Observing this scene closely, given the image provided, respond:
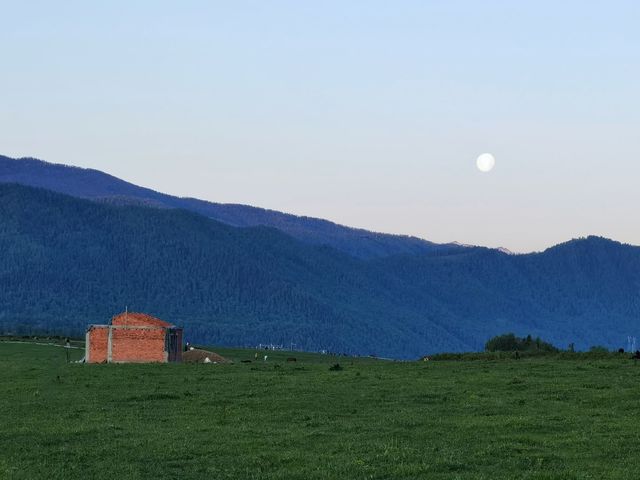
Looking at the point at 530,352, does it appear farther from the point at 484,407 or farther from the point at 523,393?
the point at 484,407

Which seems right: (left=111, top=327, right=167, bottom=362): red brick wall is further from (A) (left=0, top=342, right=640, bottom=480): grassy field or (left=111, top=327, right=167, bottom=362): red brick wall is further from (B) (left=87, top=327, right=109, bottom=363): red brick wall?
(A) (left=0, top=342, right=640, bottom=480): grassy field

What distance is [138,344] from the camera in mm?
114812

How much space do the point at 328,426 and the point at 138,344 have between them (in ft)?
247

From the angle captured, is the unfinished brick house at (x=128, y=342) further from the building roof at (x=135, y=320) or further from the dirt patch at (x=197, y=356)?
the dirt patch at (x=197, y=356)

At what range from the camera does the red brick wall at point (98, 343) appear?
114 meters

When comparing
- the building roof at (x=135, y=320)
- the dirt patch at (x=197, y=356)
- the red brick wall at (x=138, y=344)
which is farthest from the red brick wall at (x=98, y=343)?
the dirt patch at (x=197, y=356)

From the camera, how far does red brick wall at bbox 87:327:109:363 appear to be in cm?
11400

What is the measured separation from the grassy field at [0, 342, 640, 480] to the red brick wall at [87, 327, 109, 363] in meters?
44.7

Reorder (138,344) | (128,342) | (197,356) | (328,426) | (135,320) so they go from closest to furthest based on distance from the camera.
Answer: (328,426)
(197,356)
(128,342)
(138,344)
(135,320)

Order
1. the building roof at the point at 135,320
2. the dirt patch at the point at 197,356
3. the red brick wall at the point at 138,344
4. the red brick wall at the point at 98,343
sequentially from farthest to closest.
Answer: the building roof at the point at 135,320 → the red brick wall at the point at 138,344 → the red brick wall at the point at 98,343 → the dirt patch at the point at 197,356

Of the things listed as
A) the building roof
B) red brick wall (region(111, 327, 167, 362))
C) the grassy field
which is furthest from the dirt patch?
the grassy field

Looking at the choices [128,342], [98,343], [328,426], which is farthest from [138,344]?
[328,426]

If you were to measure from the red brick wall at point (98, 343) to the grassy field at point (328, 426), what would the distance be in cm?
4470

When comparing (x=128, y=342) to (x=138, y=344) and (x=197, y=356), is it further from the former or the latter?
(x=197, y=356)
